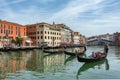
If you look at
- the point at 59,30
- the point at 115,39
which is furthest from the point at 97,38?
the point at 59,30

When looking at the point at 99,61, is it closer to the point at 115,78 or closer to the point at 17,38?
the point at 115,78

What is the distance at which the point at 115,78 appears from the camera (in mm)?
12227

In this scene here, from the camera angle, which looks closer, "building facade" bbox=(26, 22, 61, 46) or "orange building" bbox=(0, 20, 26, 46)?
"orange building" bbox=(0, 20, 26, 46)

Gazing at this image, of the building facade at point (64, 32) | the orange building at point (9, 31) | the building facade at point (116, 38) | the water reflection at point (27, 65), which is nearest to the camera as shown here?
the water reflection at point (27, 65)

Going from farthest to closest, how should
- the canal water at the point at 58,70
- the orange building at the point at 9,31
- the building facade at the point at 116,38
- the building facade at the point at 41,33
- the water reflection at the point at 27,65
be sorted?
the building facade at the point at 116,38, the building facade at the point at 41,33, the orange building at the point at 9,31, the water reflection at the point at 27,65, the canal water at the point at 58,70

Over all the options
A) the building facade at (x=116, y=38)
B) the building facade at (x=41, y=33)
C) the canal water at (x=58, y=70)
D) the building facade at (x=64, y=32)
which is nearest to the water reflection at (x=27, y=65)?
the canal water at (x=58, y=70)

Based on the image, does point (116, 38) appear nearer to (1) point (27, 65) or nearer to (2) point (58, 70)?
(1) point (27, 65)

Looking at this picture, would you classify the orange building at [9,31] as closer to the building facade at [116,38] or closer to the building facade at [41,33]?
the building facade at [41,33]

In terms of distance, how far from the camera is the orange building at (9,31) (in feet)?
157

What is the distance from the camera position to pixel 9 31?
1987 inches

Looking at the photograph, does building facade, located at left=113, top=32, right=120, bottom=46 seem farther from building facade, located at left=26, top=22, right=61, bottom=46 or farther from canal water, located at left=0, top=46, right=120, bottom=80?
canal water, located at left=0, top=46, right=120, bottom=80

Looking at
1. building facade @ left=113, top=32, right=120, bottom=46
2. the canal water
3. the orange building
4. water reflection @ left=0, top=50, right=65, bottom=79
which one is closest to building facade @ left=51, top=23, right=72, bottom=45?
the orange building

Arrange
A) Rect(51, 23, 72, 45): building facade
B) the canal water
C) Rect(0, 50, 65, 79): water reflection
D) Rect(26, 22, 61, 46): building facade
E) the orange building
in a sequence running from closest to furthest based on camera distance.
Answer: the canal water < Rect(0, 50, 65, 79): water reflection < the orange building < Rect(26, 22, 61, 46): building facade < Rect(51, 23, 72, 45): building facade

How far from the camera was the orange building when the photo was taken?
47719 millimetres
